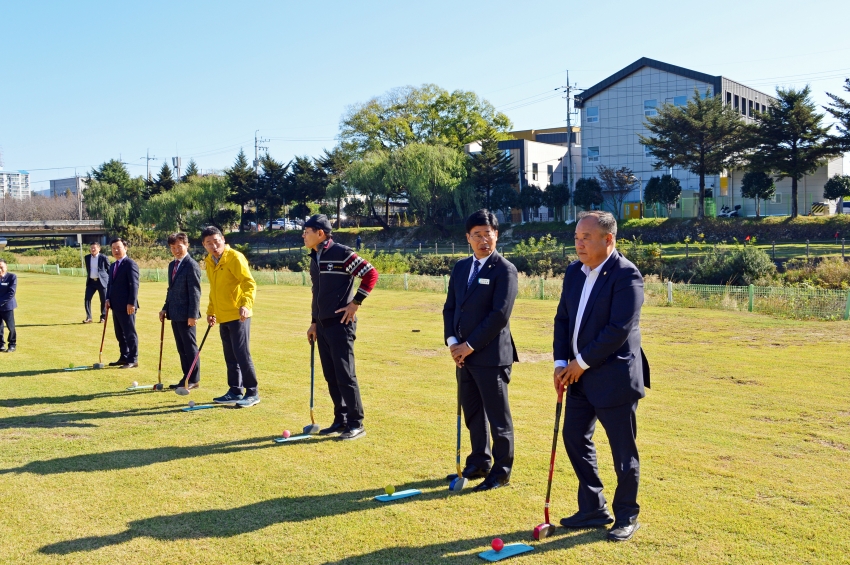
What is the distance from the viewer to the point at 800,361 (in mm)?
11906

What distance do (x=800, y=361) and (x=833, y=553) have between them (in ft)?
26.1

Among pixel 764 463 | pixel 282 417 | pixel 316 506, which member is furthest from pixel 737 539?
pixel 282 417

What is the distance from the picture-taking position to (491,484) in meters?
6.01

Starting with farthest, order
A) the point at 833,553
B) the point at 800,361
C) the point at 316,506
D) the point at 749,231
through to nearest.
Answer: the point at 749,231, the point at 800,361, the point at 316,506, the point at 833,553

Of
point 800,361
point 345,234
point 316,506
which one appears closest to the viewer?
point 316,506

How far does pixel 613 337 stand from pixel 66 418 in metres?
Answer: 6.64

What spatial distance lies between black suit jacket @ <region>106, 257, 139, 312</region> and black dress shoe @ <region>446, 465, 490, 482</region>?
Result: 23.6 feet

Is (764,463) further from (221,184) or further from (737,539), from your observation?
(221,184)

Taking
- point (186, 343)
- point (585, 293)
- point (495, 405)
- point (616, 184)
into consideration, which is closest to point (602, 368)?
point (585, 293)

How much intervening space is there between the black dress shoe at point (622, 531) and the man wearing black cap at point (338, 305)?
321cm

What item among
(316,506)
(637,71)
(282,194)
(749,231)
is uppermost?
(637,71)

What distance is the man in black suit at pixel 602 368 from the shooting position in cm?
492

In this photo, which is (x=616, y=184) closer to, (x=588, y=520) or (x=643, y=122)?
(x=643, y=122)

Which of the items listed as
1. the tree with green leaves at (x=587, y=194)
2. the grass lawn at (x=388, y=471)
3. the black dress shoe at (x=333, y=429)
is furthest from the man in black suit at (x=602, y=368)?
the tree with green leaves at (x=587, y=194)
